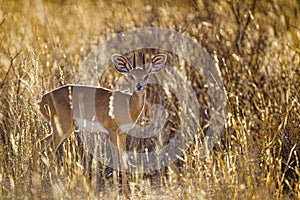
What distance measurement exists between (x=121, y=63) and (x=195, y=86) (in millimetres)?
1396

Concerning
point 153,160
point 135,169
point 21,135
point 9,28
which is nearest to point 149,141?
point 153,160

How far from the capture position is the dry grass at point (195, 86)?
325 centimetres

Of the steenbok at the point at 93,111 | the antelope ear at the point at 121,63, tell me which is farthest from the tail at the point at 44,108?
the antelope ear at the point at 121,63

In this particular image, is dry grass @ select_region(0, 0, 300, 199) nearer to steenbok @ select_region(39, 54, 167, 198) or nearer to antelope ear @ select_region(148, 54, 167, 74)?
steenbok @ select_region(39, 54, 167, 198)

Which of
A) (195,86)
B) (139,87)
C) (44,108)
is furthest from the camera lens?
(195,86)

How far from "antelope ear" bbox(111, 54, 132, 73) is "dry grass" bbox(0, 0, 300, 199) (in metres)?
0.50

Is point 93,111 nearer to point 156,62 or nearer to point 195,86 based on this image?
point 156,62

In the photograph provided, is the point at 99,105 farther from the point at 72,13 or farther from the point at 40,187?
the point at 72,13

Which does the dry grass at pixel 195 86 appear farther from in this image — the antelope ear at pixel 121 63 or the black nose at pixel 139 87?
the black nose at pixel 139 87

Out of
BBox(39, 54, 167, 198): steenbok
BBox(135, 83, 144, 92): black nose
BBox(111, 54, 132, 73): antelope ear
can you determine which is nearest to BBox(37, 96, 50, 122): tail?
BBox(39, 54, 167, 198): steenbok

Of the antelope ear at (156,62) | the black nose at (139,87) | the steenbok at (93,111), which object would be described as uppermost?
the antelope ear at (156,62)

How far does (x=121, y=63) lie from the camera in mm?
3818

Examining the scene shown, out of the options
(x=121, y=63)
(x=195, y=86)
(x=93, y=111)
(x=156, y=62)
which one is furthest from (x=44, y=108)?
(x=195, y=86)

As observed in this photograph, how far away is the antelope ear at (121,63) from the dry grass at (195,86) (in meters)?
0.50
